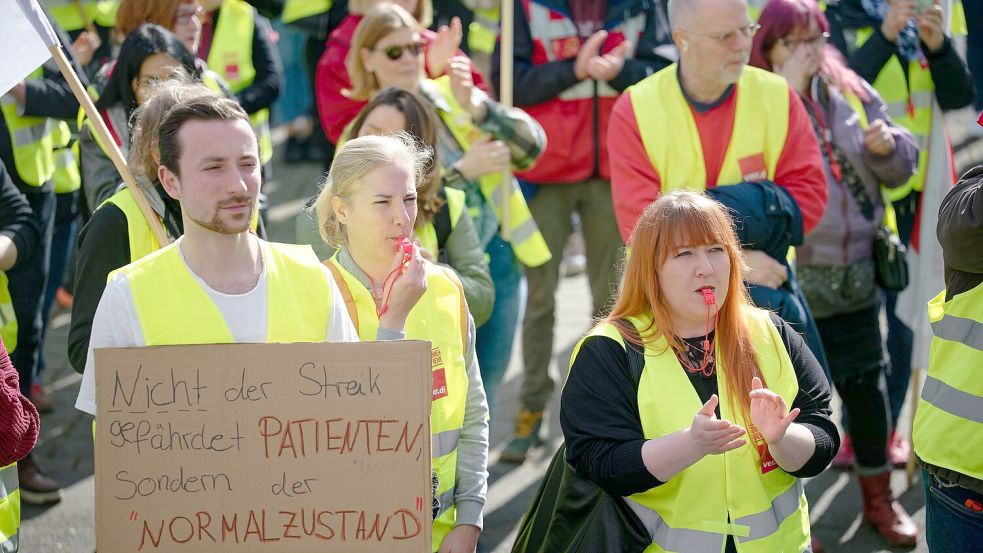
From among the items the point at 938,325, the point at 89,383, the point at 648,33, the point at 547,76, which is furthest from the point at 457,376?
the point at 648,33

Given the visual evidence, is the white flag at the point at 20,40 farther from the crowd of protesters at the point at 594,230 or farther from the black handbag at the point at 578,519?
the black handbag at the point at 578,519

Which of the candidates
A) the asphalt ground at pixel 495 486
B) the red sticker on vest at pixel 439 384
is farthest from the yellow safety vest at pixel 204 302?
the asphalt ground at pixel 495 486

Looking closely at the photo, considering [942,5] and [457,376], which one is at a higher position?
[942,5]

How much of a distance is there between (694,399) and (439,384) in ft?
2.30

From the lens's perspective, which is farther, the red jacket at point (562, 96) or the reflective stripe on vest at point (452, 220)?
the red jacket at point (562, 96)

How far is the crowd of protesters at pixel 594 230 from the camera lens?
310 cm

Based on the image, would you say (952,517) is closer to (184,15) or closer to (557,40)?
(557,40)

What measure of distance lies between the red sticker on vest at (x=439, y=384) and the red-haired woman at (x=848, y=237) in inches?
87.1

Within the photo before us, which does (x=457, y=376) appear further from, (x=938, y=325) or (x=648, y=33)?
(x=648, y=33)

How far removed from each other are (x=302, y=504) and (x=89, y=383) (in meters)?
0.64

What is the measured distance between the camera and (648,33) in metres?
6.11

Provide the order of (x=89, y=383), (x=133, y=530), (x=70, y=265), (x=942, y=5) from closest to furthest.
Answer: (x=133, y=530) → (x=89, y=383) → (x=942, y=5) → (x=70, y=265)

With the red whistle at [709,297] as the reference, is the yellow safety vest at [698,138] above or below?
above

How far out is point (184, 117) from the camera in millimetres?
3070
